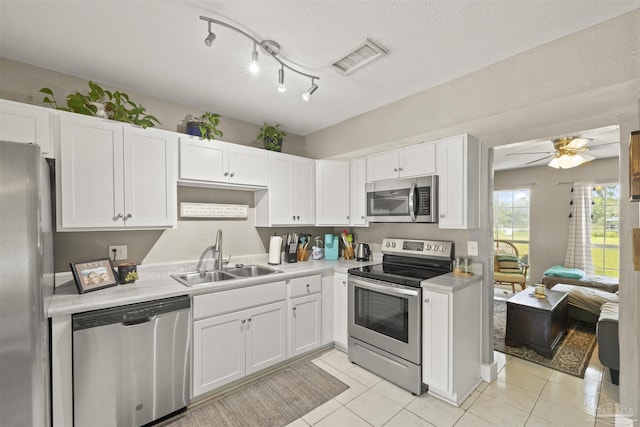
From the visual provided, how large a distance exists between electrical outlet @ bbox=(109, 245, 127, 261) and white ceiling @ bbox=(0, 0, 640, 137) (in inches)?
54.7

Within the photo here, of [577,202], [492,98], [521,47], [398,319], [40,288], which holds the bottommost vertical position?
[398,319]

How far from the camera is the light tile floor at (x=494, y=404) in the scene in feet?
6.43

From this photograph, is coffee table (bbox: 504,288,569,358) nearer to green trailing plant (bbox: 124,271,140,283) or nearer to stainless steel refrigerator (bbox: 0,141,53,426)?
green trailing plant (bbox: 124,271,140,283)

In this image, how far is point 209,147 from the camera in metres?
2.59

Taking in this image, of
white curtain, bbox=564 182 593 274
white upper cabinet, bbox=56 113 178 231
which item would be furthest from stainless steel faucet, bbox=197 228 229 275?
white curtain, bbox=564 182 593 274

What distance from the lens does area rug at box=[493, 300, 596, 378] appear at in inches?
106

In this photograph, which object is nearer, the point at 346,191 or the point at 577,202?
the point at 346,191

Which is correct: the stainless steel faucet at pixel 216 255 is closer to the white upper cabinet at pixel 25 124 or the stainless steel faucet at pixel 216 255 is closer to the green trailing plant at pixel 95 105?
the green trailing plant at pixel 95 105

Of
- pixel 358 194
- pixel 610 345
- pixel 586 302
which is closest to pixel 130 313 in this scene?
pixel 358 194

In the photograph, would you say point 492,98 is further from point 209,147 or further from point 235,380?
point 235,380

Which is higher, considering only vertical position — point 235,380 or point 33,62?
point 33,62

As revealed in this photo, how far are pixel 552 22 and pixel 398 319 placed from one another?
2305 millimetres

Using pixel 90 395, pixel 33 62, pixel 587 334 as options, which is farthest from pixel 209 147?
pixel 587 334

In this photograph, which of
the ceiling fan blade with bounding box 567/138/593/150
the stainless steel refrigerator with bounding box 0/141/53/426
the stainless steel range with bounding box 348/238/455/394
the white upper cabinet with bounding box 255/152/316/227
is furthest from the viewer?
the ceiling fan blade with bounding box 567/138/593/150
